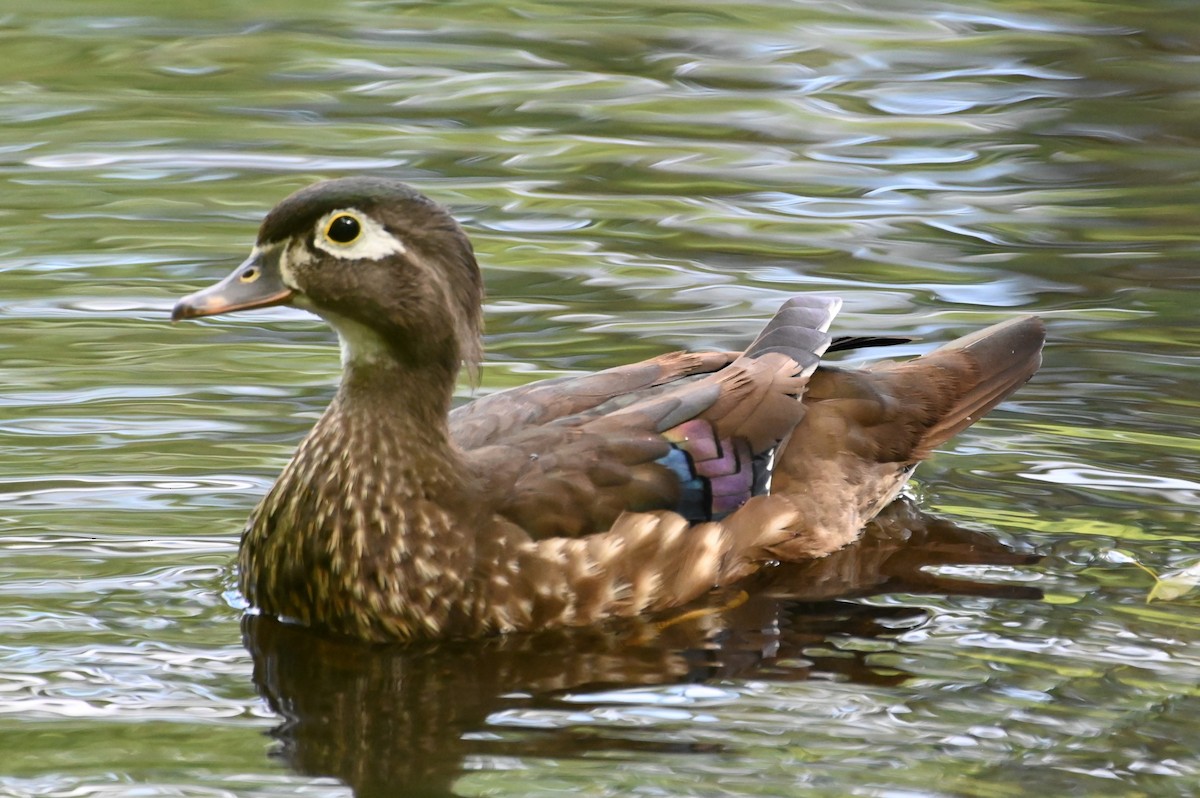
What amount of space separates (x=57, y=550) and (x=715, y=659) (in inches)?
92.4

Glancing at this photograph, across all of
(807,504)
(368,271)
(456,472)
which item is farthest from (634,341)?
(368,271)

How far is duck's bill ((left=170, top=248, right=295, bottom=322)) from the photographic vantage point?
6.73 meters

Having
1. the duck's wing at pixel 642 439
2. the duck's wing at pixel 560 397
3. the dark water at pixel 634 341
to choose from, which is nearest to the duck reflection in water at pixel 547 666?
the dark water at pixel 634 341

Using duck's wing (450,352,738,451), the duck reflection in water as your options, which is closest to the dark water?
the duck reflection in water

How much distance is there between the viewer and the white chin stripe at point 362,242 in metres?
6.84

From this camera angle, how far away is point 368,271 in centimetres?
688

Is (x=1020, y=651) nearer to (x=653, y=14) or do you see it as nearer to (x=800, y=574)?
(x=800, y=574)

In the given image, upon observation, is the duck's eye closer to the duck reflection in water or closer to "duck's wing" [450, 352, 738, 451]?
"duck's wing" [450, 352, 738, 451]

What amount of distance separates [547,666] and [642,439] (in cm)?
98

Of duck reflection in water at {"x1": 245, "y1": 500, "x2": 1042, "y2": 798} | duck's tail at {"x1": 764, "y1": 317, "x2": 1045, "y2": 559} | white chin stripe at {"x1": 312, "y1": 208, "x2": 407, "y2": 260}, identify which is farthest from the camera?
duck's tail at {"x1": 764, "y1": 317, "x2": 1045, "y2": 559}

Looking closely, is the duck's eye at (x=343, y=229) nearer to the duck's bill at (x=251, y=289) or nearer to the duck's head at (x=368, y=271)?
the duck's head at (x=368, y=271)

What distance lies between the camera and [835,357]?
32.6 ft

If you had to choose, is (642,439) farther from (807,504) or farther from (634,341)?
(634,341)

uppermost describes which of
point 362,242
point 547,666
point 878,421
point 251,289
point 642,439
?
point 362,242
